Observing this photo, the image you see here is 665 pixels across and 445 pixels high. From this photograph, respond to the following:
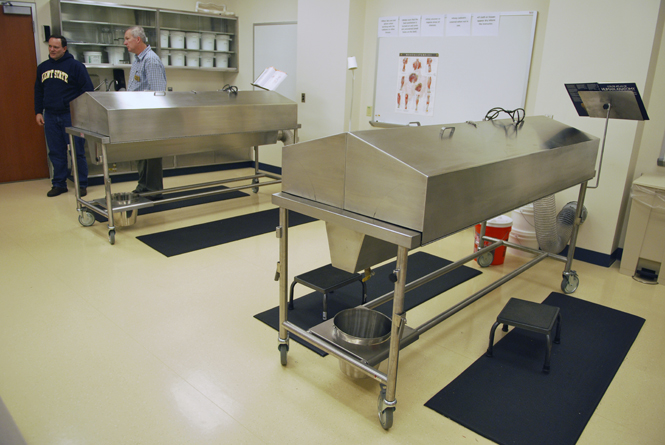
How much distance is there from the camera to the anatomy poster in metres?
5.05

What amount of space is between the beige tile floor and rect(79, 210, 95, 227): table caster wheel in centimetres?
32

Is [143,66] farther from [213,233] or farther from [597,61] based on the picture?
[597,61]

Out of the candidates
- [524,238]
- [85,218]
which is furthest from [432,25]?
[85,218]

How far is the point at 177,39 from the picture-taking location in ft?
21.2

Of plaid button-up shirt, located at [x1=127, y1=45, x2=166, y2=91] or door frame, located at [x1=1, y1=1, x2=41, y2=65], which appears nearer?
plaid button-up shirt, located at [x1=127, y1=45, x2=166, y2=91]

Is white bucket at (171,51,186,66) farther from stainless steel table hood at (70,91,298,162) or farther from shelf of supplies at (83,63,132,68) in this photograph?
stainless steel table hood at (70,91,298,162)

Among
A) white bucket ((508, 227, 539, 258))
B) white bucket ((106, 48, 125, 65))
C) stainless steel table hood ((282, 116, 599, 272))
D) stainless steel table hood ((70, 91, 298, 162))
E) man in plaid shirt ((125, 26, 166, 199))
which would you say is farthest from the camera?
white bucket ((106, 48, 125, 65))

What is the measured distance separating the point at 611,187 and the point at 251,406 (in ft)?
11.2

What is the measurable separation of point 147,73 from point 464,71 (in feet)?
10.4

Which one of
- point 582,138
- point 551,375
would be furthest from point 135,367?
point 582,138

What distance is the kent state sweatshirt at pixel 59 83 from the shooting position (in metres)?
5.14

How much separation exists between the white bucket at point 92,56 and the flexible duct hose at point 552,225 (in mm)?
5249

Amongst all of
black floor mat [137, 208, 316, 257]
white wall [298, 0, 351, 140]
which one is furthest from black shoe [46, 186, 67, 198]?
white wall [298, 0, 351, 140]

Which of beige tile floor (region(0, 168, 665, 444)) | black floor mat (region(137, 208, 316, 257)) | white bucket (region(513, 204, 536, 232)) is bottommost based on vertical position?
beige tile floor (region(0, 168, 665, 444))
